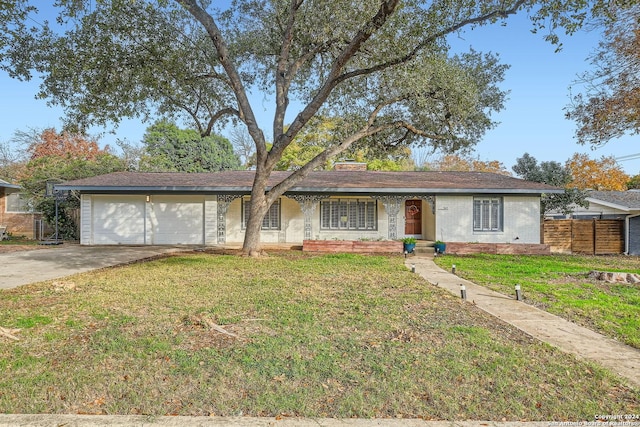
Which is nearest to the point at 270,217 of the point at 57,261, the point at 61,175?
the point at 57,261

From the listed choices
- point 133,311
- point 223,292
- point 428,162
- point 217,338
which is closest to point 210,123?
point 223,292

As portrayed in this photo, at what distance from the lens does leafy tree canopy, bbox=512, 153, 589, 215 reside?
56.9 feet

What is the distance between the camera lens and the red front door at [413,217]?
17.6 m

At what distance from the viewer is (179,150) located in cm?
2998

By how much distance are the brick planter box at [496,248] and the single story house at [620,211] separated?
366 cm

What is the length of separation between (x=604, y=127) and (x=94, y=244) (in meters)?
18.8

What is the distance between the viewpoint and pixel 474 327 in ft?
15.9

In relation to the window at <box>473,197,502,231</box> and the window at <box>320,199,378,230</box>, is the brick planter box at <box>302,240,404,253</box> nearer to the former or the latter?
the window at <box>320,199,378,230</box>

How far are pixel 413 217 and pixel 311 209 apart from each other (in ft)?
16.1

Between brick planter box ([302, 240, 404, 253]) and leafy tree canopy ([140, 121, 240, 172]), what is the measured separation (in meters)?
17.4

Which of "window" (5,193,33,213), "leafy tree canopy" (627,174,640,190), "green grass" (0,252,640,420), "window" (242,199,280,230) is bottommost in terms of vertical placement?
"green grass" (0,252,640,420)

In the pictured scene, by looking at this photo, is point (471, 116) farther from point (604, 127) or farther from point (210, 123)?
point (210, 123)

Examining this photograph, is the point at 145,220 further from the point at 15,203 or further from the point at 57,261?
the point at 15,203

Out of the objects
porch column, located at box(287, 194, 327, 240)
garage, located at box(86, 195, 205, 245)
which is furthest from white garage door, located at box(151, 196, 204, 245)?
porch column, located at box(287, 194, 327, 240)
